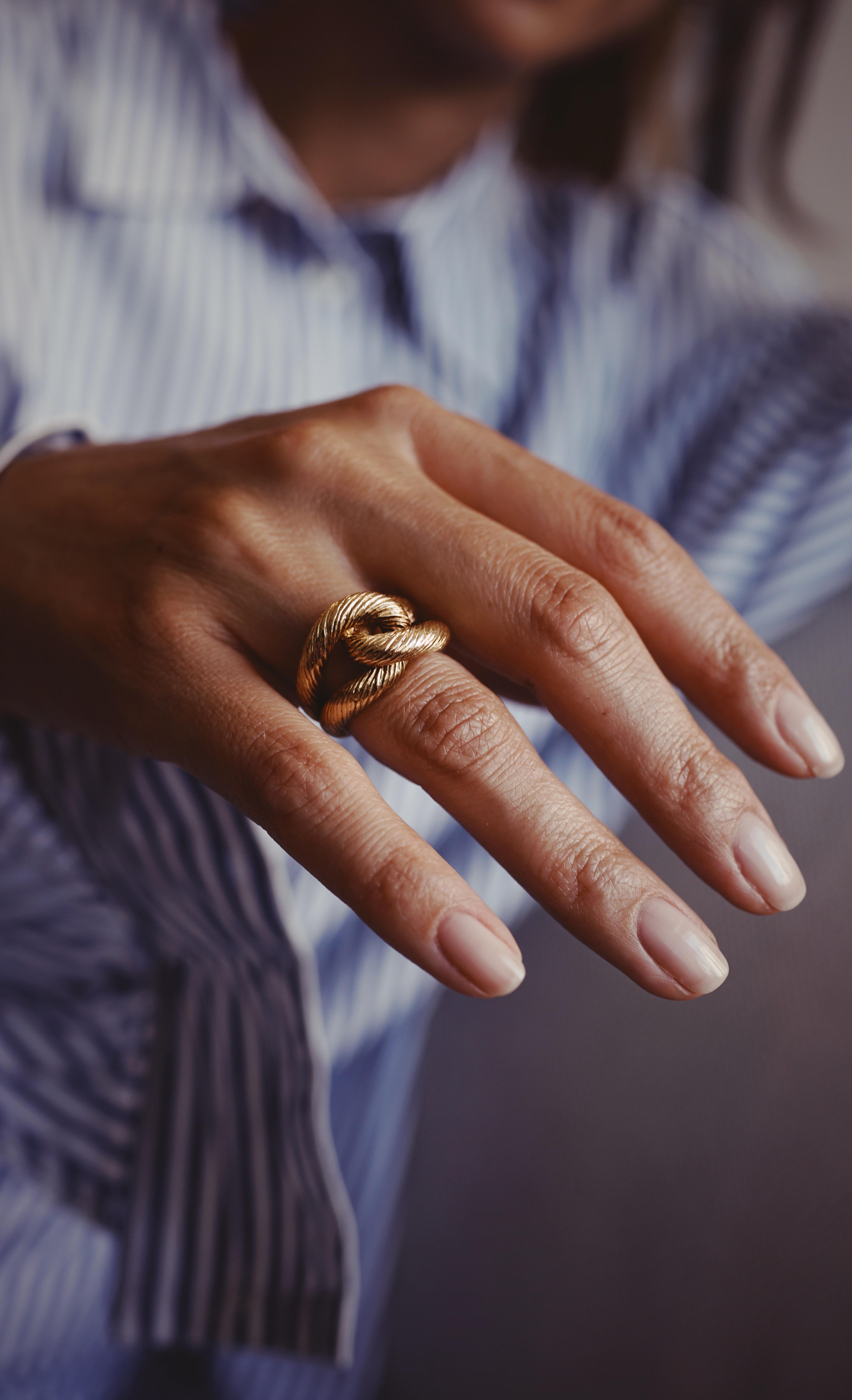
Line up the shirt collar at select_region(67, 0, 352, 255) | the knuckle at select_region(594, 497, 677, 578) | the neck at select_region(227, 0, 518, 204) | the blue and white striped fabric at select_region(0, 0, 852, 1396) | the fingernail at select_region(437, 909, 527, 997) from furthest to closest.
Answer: the neck at select_region(227, 0, 518, 204) < the shirt collar at select_region(67, 0, 352, 255) < the blue and white striped fabric at select_region(0, 0, 852, 1396) < the knuckle at select_region(594, 497, 677, 578) < the fingernail at select_region(437, 909, 527, 997)

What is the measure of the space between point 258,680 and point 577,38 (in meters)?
0.93

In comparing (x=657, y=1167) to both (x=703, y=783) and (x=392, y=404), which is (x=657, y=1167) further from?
(x=392, y=404)

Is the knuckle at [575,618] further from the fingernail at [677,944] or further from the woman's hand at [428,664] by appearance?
the fingernail at [677,944]

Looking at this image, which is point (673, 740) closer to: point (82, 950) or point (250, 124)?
point (82, 950)

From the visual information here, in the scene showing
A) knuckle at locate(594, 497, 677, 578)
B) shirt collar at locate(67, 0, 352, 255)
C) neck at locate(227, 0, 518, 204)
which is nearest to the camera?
knuckle at locate(594, 497, 677, 578)

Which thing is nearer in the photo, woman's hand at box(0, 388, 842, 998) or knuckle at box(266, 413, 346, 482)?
woman's hand at box(0, 388, 842, 998)

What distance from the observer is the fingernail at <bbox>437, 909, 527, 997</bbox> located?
14.4 inches

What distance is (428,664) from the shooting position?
451 millimetres

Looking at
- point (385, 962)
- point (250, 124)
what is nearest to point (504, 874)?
point (385, 962)

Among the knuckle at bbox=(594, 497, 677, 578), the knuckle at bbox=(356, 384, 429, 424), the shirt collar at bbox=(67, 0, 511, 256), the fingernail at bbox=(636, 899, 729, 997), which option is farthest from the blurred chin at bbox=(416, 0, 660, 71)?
the fingernail at bbox=(636, 899, 729, 997)

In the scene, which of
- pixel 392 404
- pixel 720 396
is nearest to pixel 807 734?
pixel 392 404

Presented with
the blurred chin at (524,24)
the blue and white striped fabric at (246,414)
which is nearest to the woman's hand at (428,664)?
Answer: the blue and white striped fabric at (246,414)

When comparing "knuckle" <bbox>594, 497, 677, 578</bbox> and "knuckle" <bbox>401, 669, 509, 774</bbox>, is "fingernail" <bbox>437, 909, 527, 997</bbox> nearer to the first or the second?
"knuckle" <bbox>401, 669, 509, 774</bbox>

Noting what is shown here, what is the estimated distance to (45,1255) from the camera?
0.75 meters
